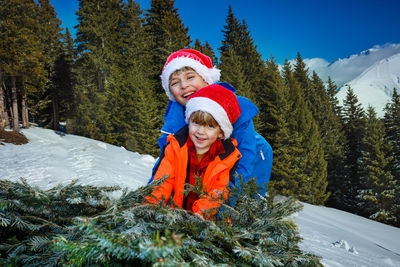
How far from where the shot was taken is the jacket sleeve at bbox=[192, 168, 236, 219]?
1.00 metres

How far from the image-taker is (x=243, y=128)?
2.00 metres

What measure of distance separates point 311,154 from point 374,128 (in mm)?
7580

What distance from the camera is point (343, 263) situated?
430 cm

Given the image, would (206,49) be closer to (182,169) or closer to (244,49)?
(244,49)

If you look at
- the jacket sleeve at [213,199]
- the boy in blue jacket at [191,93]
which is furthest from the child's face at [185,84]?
the jacket sleeve at [213,199]

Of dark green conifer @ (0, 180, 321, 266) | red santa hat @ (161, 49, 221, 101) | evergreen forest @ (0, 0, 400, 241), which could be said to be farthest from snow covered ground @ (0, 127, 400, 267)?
evergreen forest @ (0, 0, 400, 241)

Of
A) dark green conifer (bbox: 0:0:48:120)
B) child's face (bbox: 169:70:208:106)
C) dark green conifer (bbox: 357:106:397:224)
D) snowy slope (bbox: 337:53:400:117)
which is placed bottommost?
dark green conifer (bbox: 357:106:397:224)

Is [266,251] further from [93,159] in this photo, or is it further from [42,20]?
[42,20]

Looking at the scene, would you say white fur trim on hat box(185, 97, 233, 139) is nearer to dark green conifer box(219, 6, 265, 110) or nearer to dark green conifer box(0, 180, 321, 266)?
dark green conifer box(0, 180, 321, 266)

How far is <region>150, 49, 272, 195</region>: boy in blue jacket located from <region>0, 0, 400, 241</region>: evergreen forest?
15111mm

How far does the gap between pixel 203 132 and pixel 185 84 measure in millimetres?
829

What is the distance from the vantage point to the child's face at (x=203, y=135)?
175cm

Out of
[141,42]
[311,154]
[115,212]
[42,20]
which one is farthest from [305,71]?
[115,212]

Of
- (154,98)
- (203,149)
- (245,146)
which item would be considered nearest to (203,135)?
(203,149)
